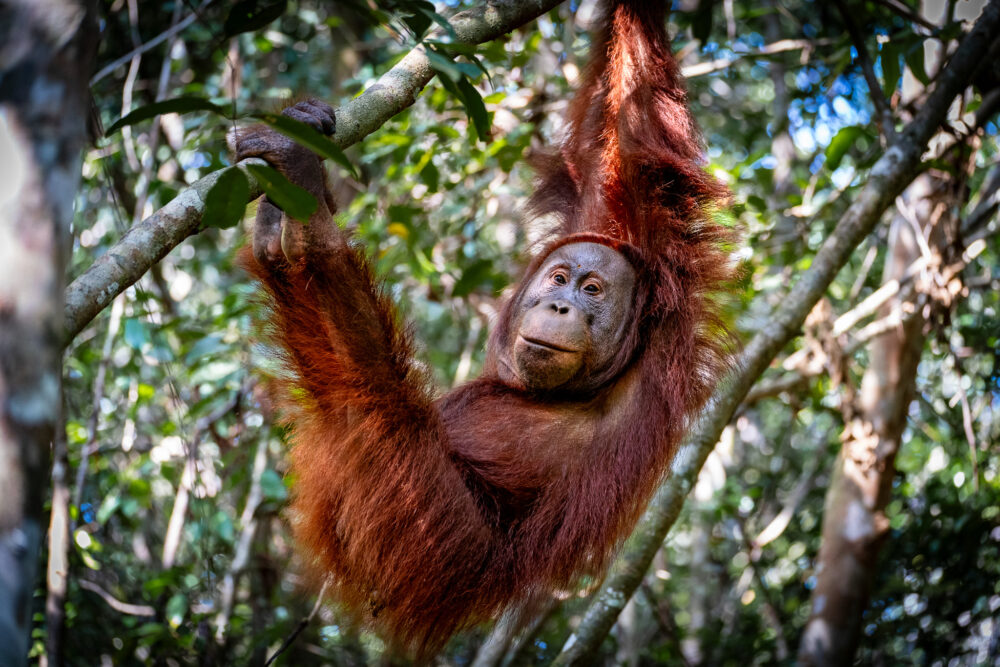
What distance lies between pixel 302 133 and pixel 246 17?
0.73 meters

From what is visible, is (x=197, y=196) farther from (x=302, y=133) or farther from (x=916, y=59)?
(x=916, y=59)

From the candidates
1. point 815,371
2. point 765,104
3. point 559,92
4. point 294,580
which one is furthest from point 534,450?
point 765,104

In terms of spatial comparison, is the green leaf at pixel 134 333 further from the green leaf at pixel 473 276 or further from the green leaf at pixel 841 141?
the green leaf at pixel 841 141

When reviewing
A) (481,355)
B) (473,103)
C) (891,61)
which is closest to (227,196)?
(473,103)

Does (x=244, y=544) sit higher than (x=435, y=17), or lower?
lower

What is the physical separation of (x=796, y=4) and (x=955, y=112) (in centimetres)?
278

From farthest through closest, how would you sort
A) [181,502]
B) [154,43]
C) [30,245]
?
[181,502] < [154,43] < [30,245]

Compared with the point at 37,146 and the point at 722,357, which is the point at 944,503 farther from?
the point at 37,146

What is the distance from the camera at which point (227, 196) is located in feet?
6.24

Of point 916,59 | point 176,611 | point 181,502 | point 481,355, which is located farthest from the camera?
point 481,355

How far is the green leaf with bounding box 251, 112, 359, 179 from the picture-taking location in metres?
1.67

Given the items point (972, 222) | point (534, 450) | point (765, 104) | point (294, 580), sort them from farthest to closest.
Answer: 1. point (765, 104)
2. point (294, 580)
3. point (972, 222)
4. point (534, 450)

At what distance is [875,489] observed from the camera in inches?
182

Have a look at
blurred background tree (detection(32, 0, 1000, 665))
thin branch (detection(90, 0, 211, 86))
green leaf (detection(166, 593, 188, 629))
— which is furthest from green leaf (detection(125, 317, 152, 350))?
green leaf (detection(166, 593, 188, 629))
